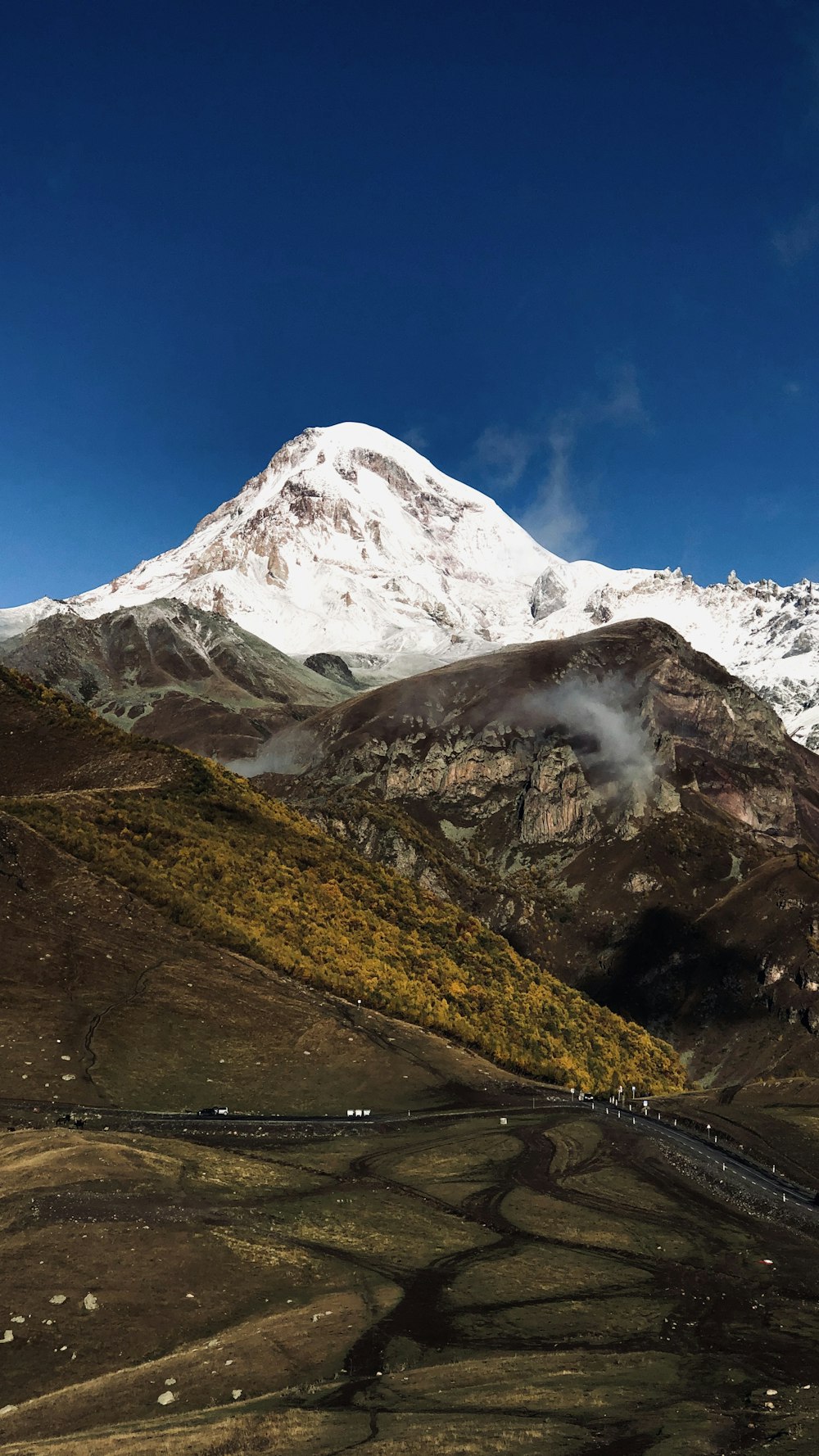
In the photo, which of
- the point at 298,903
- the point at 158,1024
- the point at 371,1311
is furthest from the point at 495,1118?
the point at 371,1311

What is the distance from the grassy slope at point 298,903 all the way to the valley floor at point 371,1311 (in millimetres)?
28532

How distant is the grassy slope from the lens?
2689 inches

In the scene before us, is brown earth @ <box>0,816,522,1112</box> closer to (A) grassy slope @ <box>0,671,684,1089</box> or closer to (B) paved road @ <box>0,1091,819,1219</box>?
(B) paved road @ <box>0,1091,819,1219</box>

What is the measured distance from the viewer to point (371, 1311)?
26.2m

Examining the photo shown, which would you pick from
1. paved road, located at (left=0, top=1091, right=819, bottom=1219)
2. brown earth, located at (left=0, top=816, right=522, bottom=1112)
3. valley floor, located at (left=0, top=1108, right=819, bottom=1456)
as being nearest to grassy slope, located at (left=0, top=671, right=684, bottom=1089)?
brown earth, located at (left=0, top=816, right=522, bottom=1112)

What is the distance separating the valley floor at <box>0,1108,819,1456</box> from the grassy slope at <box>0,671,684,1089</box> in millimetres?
28532

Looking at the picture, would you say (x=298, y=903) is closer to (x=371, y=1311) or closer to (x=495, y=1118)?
(x=495, y=1118)

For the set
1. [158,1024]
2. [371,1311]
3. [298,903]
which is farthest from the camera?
[298,903]

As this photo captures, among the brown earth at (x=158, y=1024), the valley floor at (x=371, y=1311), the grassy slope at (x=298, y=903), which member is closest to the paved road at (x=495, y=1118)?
the brown earth at (x=158, y=1024)

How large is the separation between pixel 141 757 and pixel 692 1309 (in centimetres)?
7066

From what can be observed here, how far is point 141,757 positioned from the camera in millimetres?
90125

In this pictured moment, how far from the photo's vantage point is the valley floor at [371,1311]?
2033cm

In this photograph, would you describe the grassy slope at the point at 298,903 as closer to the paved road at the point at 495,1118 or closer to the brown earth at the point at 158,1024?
the brown earth at the point at 158,1024

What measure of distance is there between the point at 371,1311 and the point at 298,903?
162ft
